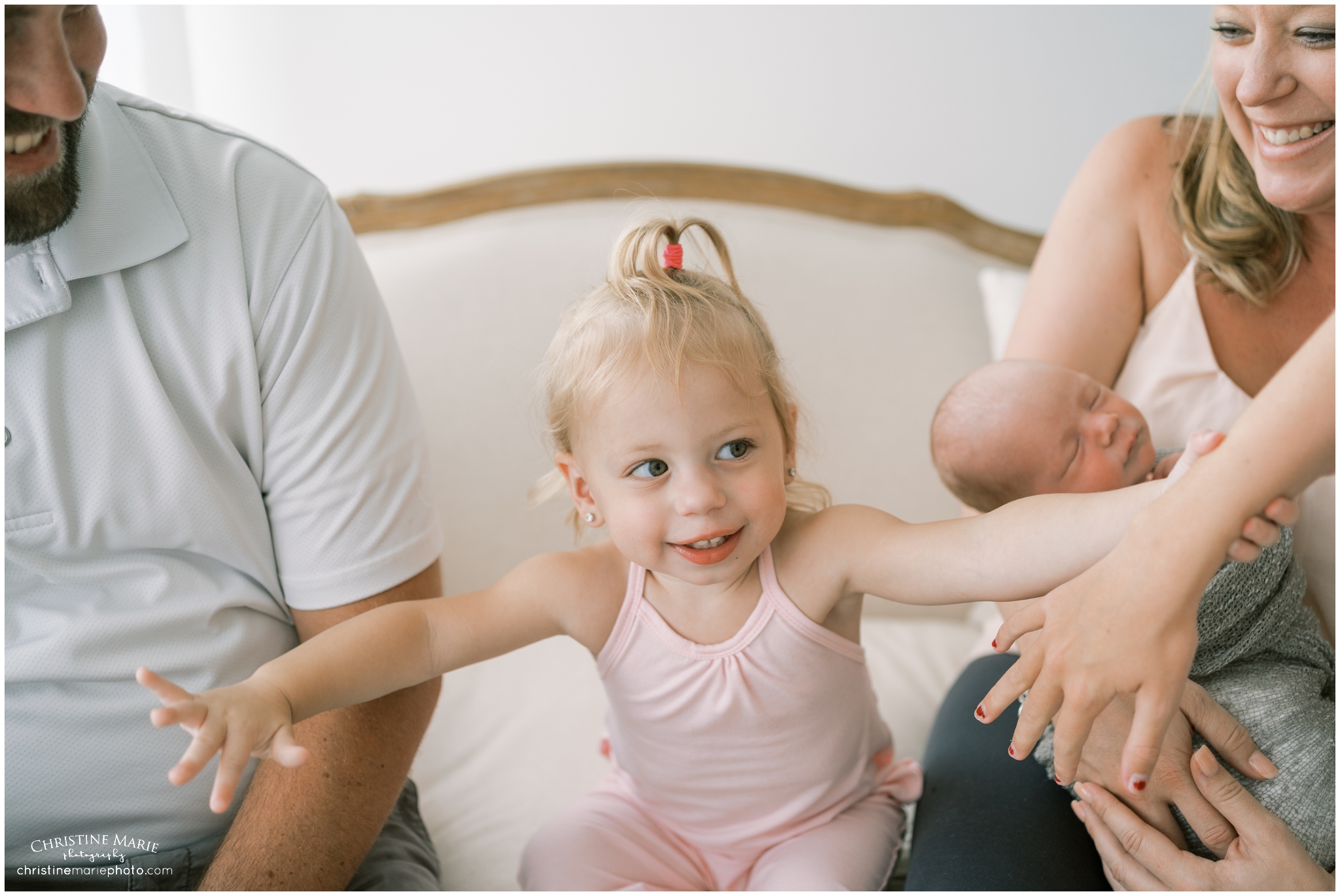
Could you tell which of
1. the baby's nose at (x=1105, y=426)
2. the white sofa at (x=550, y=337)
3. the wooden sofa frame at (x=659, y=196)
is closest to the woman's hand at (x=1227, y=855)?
the baby's nose at (x=1105, y=426)

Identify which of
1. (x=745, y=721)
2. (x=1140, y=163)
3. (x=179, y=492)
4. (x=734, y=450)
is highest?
(x=1140, y=163)

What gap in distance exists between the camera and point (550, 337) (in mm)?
1929

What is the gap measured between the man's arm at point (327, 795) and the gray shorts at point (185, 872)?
0.04 metres

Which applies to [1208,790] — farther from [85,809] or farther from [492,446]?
[492,446]

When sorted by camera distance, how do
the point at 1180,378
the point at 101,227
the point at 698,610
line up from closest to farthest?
the point at 101,227 → the point at 698,610 → the point at 1180,378

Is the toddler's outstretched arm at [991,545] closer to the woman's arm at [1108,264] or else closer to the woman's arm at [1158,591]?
the woman's arm at [1158,591]

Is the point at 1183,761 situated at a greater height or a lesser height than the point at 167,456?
lesser

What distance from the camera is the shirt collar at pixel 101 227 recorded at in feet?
3.24

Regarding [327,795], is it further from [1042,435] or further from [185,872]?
[1042,435]

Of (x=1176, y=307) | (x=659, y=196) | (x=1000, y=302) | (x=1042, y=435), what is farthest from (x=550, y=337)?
(x=1176, y=307)

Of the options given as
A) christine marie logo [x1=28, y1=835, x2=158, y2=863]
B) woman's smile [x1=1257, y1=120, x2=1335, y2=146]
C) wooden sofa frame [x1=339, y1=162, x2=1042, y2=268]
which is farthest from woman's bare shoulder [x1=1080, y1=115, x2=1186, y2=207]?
christine marie logo [x1=28, y1=835, x2=158, y2=863]

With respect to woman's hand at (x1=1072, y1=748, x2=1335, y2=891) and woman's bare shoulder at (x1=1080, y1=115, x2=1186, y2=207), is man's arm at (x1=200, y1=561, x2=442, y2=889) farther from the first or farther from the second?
woman's bare shoulder at (x1=1080, y1=115, x2=1186, y2=207)

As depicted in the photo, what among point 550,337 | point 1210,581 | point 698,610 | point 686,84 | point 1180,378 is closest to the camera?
point 1210,581

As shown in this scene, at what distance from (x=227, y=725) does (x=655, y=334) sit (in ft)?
1.75
